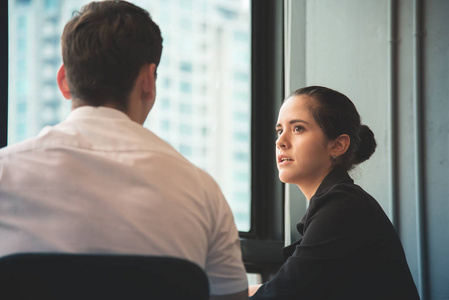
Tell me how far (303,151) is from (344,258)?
1.40 feet

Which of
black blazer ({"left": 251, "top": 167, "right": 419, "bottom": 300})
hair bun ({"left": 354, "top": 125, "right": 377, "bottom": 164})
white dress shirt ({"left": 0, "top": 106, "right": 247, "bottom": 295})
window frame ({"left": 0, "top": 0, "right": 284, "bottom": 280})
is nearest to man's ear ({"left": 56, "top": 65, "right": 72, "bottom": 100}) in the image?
white dress shirt ({"left": 0, "top": 106, "right": 247, "bottom": 295})

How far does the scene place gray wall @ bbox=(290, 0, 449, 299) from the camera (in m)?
2.21

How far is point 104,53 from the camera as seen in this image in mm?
1041

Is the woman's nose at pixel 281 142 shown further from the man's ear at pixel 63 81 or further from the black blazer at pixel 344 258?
the man's ear at pixel 63 81

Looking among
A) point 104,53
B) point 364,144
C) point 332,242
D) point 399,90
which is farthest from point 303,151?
point 104,53

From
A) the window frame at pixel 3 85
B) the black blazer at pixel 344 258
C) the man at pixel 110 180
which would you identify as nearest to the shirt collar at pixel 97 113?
the man at pixel 110 180

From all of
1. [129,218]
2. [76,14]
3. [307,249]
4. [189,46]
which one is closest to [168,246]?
[129,218]

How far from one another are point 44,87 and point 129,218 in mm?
1460

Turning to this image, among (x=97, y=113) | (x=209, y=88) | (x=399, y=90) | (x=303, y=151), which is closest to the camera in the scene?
(x=97, y=113)

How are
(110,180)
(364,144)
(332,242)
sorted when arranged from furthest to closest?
(364,144) → (332,242) → (110,180)

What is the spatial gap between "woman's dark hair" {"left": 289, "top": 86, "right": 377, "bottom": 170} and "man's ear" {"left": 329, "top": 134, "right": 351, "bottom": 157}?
0.01 m

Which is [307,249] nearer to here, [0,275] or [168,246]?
[168,246]

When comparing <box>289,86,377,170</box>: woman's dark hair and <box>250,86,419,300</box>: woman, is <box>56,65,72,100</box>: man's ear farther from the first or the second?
<box>289,86,377,170</box>: woman's dark hair

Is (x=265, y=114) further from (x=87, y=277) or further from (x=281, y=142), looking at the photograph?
(x=87, y=277)
